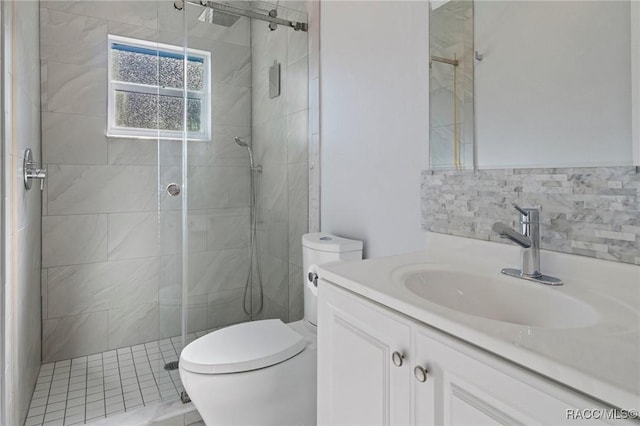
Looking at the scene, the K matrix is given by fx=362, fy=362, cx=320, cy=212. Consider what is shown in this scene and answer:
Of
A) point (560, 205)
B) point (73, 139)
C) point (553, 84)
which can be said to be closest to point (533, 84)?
point (553, 84)

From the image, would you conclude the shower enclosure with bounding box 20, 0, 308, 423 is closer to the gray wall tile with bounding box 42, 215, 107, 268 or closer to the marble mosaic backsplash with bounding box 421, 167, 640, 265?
the gray wall tile with bounding box 42, 215, 107, 268

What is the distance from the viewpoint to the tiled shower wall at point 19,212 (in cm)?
115

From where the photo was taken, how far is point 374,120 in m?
1.54

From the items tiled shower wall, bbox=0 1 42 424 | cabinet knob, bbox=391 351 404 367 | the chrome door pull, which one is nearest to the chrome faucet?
Answer: cabinet knob, bbox=391 351 404 367

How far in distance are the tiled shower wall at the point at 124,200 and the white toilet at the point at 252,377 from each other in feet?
2.06

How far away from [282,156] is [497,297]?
147 cm

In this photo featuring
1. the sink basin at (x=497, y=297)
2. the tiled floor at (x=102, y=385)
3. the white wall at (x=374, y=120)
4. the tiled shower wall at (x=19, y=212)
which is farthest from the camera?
the tiled floor at (x=102, y=385)

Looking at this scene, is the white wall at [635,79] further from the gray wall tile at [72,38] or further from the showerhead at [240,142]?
the gray wall tile at [72,38]

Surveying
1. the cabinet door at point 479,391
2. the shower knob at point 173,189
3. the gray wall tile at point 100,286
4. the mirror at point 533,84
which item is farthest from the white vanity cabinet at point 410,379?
the gray wall tile at point 100,286

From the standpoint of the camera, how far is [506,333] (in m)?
0.55

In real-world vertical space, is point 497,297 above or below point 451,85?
below

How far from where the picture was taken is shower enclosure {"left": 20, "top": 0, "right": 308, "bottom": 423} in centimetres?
187

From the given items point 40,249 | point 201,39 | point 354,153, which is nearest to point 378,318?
point 354,153

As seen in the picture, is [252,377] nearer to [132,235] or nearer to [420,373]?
[420,373]
